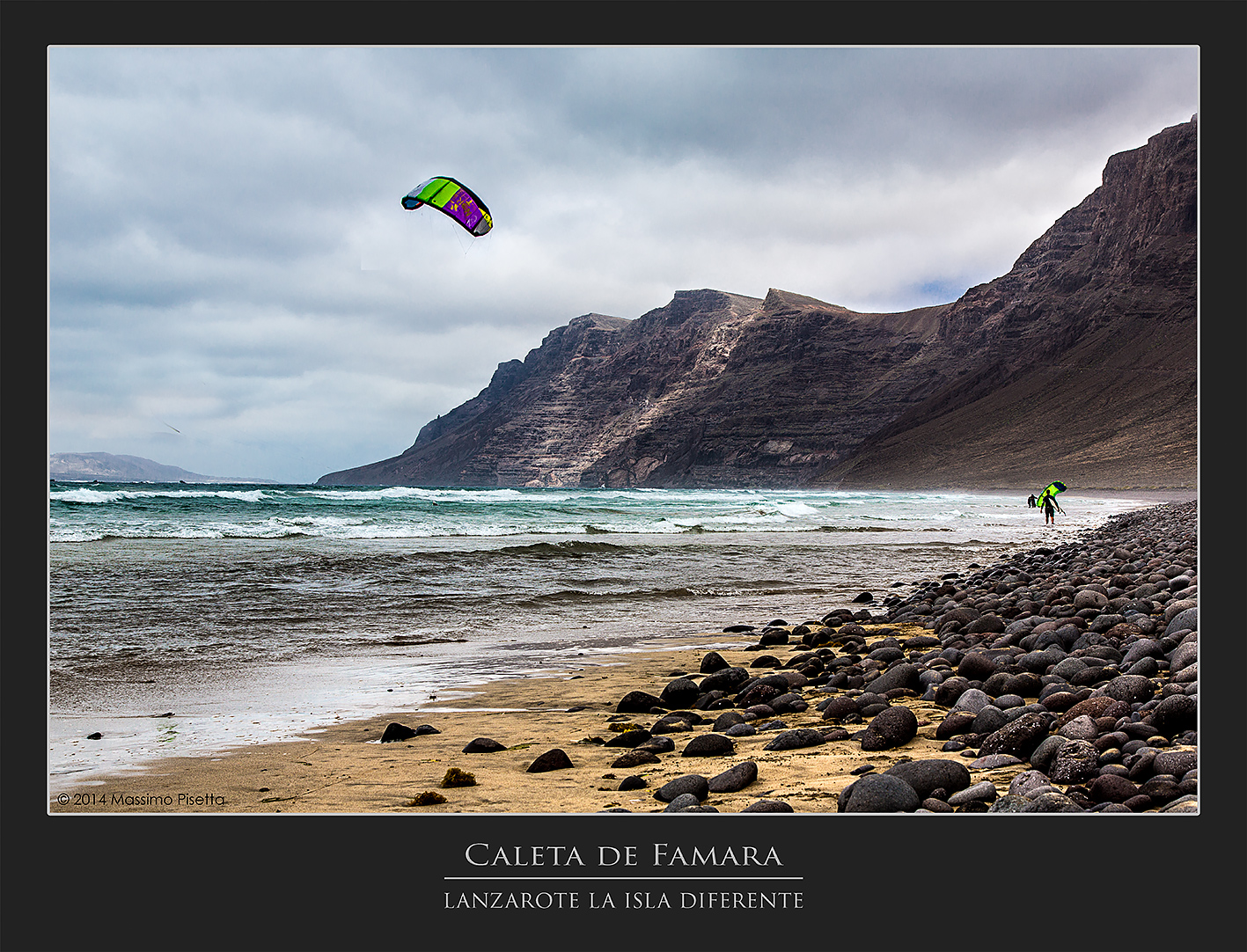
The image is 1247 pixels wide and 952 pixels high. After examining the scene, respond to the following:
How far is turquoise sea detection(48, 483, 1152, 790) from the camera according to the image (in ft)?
14.5

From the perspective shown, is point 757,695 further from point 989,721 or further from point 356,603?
point 356,603

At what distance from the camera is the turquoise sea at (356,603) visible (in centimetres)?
443

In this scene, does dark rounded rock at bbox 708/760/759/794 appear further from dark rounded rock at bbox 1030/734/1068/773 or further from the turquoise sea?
the turquoise sea

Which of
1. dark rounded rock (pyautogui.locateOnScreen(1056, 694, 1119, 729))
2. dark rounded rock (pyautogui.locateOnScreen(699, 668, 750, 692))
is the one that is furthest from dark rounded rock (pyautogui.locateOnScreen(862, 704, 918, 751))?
dark rounded rock (pyautogui.locateOnScreen(699, 668, 750, 692))

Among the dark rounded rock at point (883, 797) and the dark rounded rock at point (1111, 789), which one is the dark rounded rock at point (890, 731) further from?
the dark rounded rock at point (1111, 789)

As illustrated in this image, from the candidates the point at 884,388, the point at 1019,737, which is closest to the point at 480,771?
the point at 1019,737

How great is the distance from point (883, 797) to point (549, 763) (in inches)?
55.5

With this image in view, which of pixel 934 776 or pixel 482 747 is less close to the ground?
pixel 934 776

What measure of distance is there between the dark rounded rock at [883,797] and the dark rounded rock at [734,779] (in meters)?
0.45

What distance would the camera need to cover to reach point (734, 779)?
271 centimetres

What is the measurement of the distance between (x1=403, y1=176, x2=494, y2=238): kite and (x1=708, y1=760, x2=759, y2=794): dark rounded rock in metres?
2.39

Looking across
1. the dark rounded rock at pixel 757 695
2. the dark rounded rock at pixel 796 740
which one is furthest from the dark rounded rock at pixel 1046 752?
the dark rounded rock at pixel 757 695
